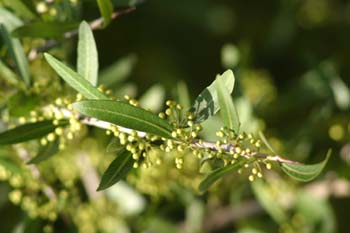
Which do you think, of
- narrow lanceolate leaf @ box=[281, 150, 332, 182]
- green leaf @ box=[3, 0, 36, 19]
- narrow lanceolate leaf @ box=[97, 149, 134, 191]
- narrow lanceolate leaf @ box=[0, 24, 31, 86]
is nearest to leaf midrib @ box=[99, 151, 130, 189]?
narrow lanceolate leaf @ box=[97, 149, 134, 191]

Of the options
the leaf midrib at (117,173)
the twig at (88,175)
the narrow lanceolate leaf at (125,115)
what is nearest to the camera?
the narrow lanceolate leaf at (125,115)

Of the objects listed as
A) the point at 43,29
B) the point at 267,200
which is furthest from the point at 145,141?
the point at 267,200

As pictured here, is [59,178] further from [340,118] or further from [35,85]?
[340,118]

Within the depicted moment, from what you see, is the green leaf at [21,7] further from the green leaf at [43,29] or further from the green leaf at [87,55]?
the green leaf at [87,55]

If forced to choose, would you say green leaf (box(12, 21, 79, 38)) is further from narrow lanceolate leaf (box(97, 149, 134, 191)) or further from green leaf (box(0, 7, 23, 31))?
narrow lanceolate leaf (box(97, 149, 134, 191))

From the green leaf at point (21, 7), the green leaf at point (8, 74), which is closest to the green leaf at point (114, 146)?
the green leaf at point (8, 74)

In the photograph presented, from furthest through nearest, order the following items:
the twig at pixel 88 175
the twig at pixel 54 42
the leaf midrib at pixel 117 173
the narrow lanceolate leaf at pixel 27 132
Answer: the twig at pixel 88 175 < the twig at pixel 54 42 < the narrow lanceolate leaf at pixel 27 132 < the leaf midrib at pixel 117 173

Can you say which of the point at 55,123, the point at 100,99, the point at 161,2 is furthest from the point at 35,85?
the point at 161,2
